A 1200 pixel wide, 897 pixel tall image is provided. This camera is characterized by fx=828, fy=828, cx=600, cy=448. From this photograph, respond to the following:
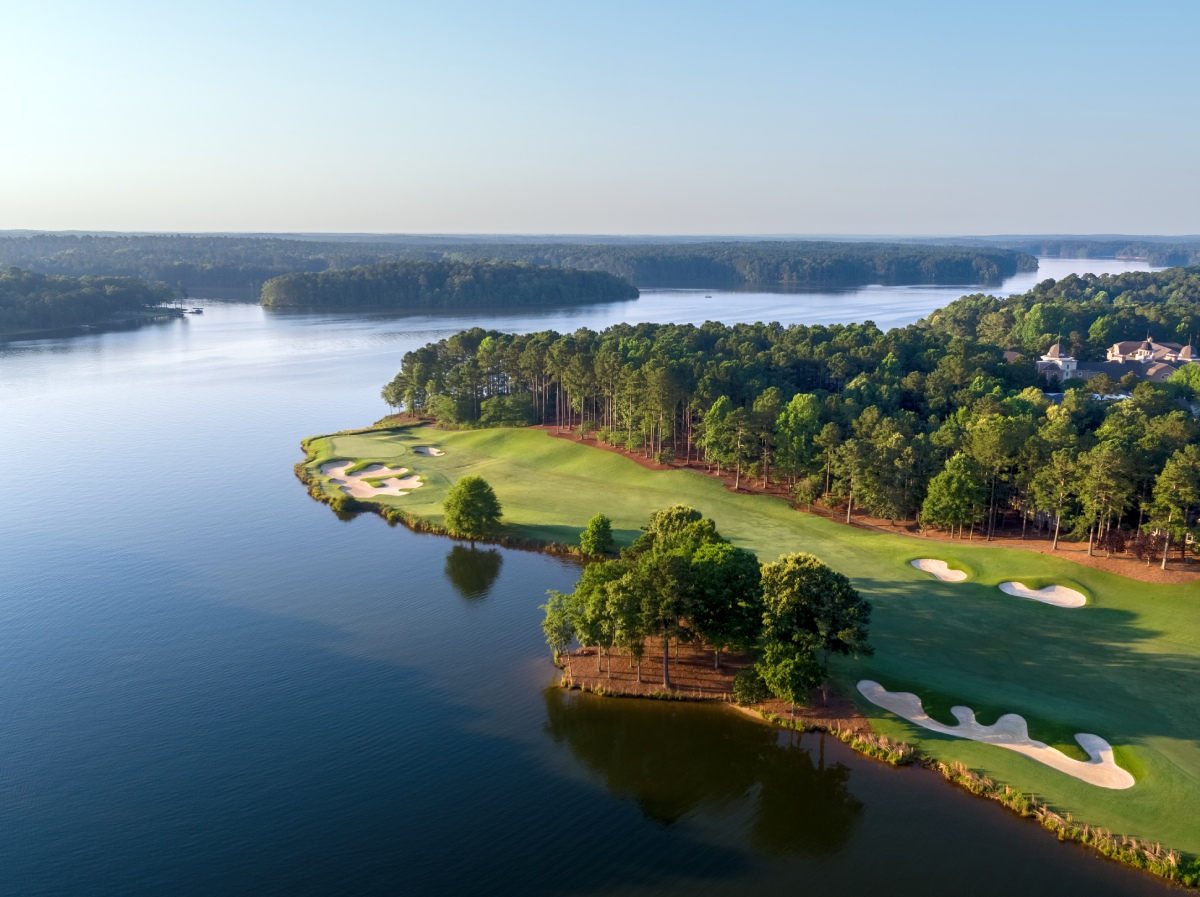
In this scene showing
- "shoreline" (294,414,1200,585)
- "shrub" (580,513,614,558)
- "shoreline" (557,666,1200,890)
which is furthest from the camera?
"shrub" (580,513,614,558)

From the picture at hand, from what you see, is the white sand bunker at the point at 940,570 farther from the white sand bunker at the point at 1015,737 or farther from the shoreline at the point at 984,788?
the shoreline at the point at 984,788

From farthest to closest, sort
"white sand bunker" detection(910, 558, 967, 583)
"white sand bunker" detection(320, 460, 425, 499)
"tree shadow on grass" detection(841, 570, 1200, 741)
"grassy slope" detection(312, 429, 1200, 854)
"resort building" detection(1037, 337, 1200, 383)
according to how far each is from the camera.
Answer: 1. "resort building" detection(1037, 337, 1200, 383)
2. "white sand bunker" detection(320, 460, 425, 499)
3. "white sand bunker" detection(910, 558, 967, 583)
4. "tree shadow on grass" detection(841, 570, 1200, 741)
5. "grassy slope" detection(312, 429, 1200, 854)

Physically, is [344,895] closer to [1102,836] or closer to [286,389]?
[1102,836]

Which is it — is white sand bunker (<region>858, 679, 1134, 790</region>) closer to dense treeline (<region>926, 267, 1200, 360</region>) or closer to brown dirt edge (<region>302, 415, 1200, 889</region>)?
brown dirt edge (<region>302, 415, 1200, 889</region>)

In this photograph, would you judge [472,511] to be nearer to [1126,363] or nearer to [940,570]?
[940,570]

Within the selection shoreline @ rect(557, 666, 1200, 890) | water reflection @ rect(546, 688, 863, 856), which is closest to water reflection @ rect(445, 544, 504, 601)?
shoreline @ rect(557, 666, 1200, 890)

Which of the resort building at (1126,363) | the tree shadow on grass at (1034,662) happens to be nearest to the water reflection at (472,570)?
the tree shadow on grass at (1034,662)
